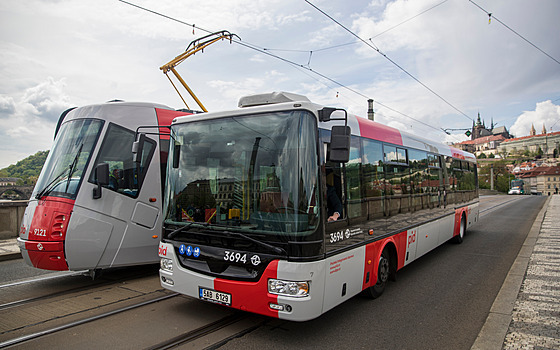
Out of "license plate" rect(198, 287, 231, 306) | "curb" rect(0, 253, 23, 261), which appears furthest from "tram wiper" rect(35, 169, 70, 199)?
"curb" rect(0, 253, 23, 261)

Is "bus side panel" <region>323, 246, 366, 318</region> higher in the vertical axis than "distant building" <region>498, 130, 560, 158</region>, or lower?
lower

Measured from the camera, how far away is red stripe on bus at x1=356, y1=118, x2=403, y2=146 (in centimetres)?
601

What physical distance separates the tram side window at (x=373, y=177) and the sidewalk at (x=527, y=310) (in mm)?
2130

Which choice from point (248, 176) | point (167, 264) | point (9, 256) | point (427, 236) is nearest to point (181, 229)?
point (167, 264)

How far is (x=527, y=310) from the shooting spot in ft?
17.5

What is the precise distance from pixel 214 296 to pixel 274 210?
51.6 inches

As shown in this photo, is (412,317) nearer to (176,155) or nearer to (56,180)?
(176,155)

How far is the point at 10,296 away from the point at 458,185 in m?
11.4

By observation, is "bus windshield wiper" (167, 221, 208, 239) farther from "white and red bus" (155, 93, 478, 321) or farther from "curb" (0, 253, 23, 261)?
"curb" (0, 253, 23, 261)

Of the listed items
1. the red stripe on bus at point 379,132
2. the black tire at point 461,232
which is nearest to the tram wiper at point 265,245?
the red stripe on bus at point 379,132

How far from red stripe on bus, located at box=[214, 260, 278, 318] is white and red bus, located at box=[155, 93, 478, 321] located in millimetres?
12

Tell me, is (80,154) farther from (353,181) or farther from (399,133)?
(399,133)

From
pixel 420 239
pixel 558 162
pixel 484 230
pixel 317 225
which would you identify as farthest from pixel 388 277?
pixel 558 162

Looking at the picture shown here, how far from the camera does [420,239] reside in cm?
793
